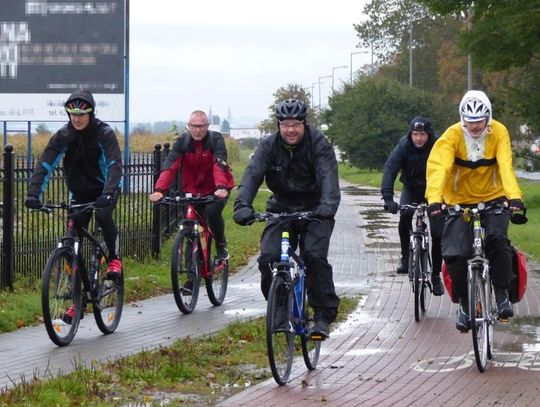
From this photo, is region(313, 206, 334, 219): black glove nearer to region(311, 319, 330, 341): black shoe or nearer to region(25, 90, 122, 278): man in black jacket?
region(311, 319, 330, 341): black shoe

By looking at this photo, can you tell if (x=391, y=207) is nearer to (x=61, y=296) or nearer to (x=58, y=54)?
(x=61, y=296)

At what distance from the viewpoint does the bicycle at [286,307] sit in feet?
26.9

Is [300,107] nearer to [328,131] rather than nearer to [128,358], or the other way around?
[128,358]

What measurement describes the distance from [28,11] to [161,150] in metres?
21.7

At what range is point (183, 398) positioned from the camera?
7.81 metres

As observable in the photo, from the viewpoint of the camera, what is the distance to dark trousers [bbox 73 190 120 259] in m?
10.2

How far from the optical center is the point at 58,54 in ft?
124

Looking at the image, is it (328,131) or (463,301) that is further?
(328,131)

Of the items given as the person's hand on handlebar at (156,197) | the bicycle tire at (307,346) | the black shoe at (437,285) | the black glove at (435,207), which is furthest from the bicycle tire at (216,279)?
the black glove at (435,207)

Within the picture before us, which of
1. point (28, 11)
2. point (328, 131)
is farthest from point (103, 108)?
point (328, 131)

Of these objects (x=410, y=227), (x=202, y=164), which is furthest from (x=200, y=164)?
(x=410, y=227)

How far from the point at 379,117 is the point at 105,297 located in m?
64.2

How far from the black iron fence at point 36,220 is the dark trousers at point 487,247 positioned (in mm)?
4858

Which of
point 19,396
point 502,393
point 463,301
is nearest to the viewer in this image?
point 19,396
